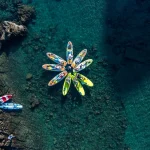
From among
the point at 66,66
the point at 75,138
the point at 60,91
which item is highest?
the point at 66,66

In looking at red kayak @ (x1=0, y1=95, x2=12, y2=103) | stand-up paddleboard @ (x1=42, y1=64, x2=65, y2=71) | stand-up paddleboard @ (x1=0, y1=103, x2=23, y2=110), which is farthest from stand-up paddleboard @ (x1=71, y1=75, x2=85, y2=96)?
red kayak @ (x1=0, y1=95, x2=12, y2=103)

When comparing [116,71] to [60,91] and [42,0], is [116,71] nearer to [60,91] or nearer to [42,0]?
[60,91]

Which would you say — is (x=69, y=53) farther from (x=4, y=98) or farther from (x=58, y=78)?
(x=4, y=98)

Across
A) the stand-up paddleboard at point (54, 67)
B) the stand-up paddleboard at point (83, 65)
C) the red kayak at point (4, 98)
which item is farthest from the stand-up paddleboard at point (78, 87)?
the red kayak at point (4, 98)

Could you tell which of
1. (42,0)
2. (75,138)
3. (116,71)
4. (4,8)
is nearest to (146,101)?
(116,71)

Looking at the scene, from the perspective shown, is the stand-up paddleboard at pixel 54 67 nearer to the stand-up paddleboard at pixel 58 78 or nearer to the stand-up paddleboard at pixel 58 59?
the stand-up paddleboard at pixel 58 59
